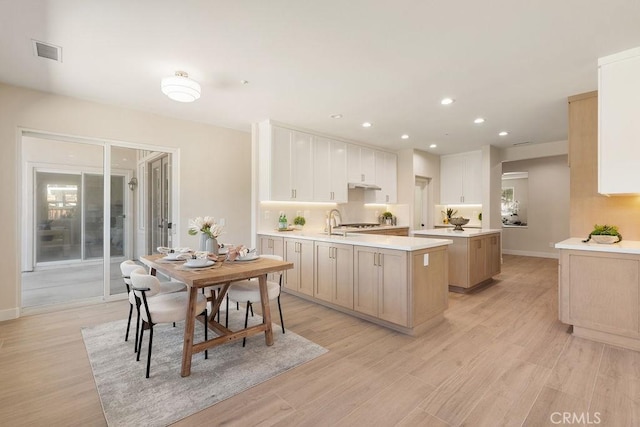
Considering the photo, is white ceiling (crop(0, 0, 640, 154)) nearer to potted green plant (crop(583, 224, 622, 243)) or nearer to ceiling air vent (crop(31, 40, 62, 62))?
ceiling air vent (crop(31, 40, 62, 62))

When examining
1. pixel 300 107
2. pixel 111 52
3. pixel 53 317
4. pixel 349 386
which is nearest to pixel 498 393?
pixel 349 386

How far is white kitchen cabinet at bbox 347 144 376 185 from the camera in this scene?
5.95m

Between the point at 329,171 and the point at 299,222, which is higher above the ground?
the point at 329,171

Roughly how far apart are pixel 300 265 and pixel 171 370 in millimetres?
2151

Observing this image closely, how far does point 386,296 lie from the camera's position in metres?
3.14

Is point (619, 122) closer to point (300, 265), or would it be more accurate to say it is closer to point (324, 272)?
point (324, 272)

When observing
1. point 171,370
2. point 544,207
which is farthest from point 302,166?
point 544,207

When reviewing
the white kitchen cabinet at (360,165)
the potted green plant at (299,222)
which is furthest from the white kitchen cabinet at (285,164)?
the white kitchen cabinet at (360,165)

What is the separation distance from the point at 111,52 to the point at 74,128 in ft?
5.57

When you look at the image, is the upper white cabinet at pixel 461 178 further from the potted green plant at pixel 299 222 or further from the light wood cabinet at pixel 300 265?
the light wood cabinet at pixel 300 265

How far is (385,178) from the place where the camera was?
670cm

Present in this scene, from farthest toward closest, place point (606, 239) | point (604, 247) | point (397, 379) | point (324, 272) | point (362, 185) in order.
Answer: point (362, 185) → point (324, 272) → point (606, 239) → point (604, 247) → point (397, 379)

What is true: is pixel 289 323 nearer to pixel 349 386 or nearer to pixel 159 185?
pixel 349 386

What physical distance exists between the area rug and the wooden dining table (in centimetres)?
15
